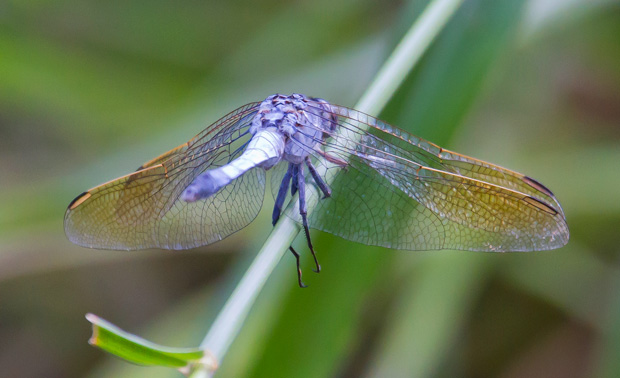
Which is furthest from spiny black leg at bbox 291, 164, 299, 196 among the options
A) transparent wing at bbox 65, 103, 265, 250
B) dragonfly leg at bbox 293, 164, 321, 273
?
transparent wing at bbox 65, 103, 265, 250

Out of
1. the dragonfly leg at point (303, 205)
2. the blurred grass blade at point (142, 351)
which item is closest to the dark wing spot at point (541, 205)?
the dragonfly leg at point (303, 205)

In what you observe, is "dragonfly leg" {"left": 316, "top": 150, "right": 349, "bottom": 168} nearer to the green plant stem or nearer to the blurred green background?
the green plant stem

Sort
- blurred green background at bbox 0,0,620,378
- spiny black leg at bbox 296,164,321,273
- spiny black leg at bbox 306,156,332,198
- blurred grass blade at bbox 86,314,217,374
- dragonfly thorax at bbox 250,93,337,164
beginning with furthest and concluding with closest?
blurred green background at bbox 0,0,620,378 → dragonfly thorax at bbox 250,93,337,164 → spiny black leg at bbox 306,156,332,198 → spiny black leg at bbox 296,164,321,273 → blurred grass blade at bbox 86,314,217,374

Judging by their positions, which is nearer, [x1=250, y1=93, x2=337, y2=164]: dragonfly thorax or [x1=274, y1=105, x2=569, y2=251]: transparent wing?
[x1=274, y1=105, x2=569, y2=251]: transparent wing

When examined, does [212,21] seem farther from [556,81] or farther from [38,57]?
[556,81]

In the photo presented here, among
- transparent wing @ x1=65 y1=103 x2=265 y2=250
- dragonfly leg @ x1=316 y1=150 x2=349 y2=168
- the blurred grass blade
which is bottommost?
the blurred grass blade

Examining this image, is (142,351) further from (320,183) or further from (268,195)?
(268,195)

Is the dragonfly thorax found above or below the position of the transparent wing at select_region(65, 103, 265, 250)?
above
